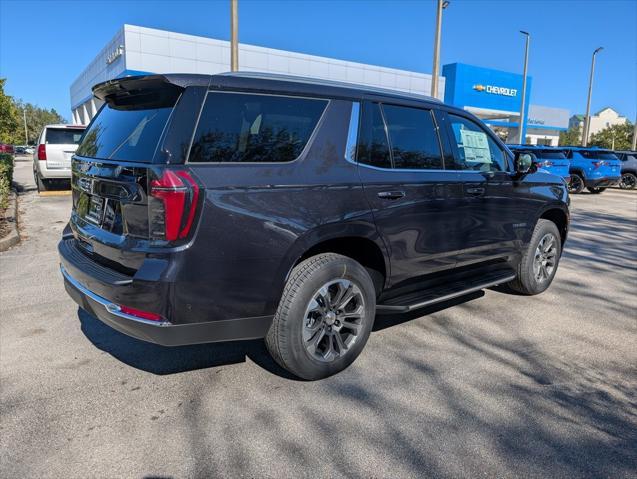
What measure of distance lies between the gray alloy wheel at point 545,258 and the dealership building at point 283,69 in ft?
A: 47.6

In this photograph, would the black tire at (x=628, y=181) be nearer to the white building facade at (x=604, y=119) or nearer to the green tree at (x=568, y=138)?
the green tree at (x=568, y=138)

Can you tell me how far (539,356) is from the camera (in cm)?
379

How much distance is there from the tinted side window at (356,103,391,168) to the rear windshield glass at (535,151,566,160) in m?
16.9

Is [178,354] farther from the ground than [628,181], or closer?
closer

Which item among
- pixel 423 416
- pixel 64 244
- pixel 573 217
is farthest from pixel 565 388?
pixel 573 217

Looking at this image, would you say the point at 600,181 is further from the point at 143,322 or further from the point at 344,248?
the point at 143,322

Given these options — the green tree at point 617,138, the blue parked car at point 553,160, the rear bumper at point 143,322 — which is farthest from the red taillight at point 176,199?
the green tree at point 617,138

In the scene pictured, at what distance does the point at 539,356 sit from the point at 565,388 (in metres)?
0.53

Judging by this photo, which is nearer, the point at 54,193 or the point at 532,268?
the point at 532,268

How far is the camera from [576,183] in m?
20.0

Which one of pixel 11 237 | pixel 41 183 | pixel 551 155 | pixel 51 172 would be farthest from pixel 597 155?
pixel 11 237

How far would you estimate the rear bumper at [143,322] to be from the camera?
8.89 ft

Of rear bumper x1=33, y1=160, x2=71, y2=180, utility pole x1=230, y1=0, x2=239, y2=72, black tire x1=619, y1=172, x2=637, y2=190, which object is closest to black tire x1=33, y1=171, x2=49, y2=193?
rear bumper x1=33, y1=160, x2=71, y2=180

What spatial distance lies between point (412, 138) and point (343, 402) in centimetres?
207
